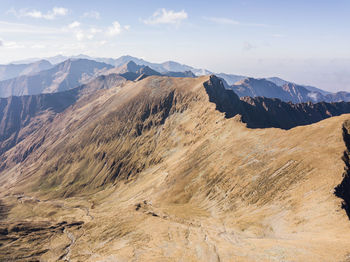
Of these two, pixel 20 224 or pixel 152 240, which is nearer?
pixel 152 240

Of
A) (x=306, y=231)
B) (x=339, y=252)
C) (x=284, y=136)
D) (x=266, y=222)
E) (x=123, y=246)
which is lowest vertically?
(x=123, y=246)

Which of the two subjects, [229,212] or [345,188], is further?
[229,212]

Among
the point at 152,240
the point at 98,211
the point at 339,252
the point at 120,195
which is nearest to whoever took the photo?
the point at 339,252

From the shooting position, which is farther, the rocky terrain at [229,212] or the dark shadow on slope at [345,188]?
the dark shadow on slope at [345,188]

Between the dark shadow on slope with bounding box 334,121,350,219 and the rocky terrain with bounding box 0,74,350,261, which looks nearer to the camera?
the rocky terrain with bounding box 0,74,350,261

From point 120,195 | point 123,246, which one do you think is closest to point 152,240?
point 123,246

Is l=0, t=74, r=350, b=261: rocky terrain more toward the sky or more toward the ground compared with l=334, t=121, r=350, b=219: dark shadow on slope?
more toward the ground

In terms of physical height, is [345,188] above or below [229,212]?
above

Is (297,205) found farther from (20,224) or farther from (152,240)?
(20,224)

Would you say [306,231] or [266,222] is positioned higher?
[306,231]

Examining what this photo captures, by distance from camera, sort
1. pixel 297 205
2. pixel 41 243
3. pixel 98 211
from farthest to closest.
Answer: pixel 98 211 → pixel 41 243 → pixel 297 205

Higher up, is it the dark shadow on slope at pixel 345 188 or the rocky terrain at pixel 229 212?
the dark shadow on slope at pixel 345 188
